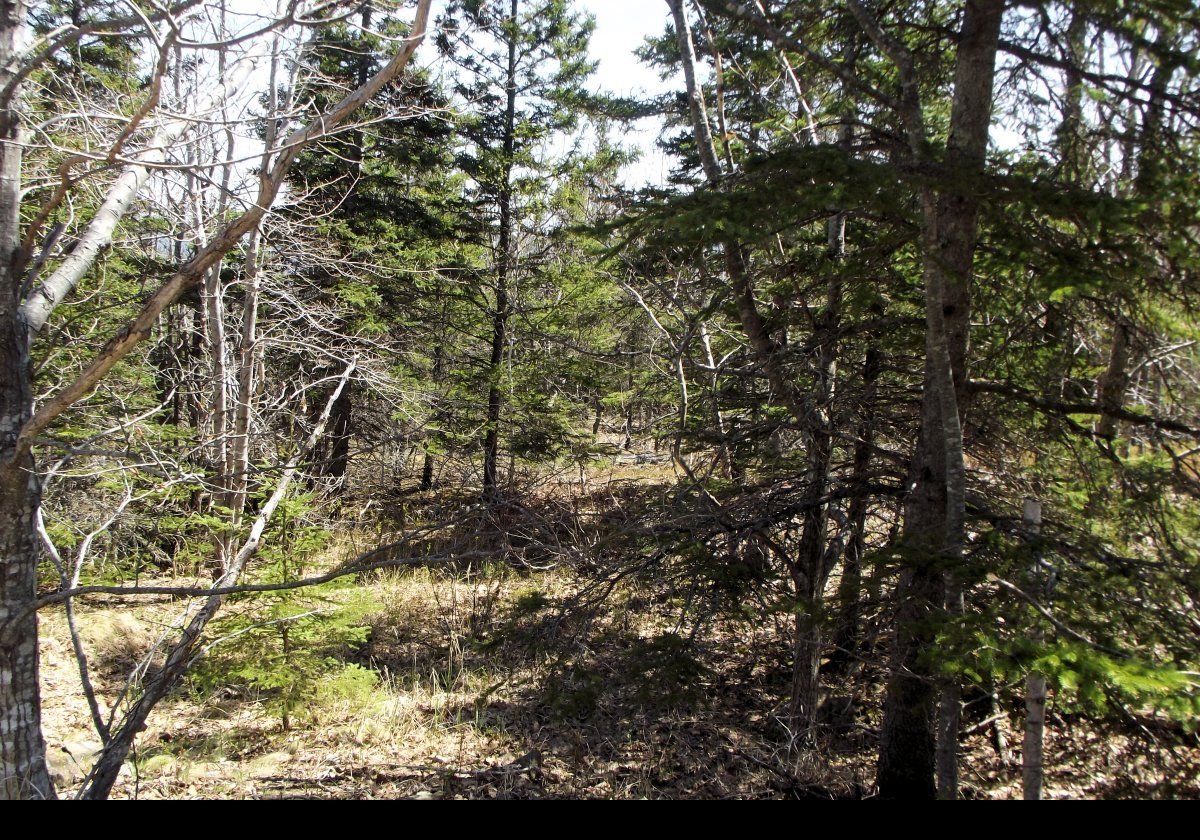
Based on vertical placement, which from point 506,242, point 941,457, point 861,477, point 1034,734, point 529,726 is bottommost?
point 529,726

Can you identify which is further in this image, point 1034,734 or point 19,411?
point 19,411

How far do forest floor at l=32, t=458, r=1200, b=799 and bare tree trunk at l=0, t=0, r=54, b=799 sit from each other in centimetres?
62

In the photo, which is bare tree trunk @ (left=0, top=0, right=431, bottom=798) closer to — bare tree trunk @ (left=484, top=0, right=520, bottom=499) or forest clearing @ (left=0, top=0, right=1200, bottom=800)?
forest clearing @ (left=0, top=0, right=1200, bottom=800)

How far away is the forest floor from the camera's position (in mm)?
3951

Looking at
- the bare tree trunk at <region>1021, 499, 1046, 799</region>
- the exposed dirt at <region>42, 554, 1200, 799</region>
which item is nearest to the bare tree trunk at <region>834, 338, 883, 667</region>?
the exposed dirt at <region>42, 554, 1200, 799</region>

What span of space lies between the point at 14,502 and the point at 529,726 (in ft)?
14.6

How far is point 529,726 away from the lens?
605 centimetres

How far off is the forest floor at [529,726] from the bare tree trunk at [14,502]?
622 millimetres

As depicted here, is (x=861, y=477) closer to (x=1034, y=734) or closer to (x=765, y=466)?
(x=765, y=466)

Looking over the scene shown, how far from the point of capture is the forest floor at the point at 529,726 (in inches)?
156

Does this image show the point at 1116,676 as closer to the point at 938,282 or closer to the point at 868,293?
the point at 938,282

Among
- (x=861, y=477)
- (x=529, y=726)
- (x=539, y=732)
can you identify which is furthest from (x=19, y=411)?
(x=861, y=477)

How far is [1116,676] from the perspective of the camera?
6.66 feet

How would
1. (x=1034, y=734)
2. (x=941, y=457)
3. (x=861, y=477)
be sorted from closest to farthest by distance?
1. (x=1034, y=734)
2. (x=941, y=457)
3. (x=861, y=477)
